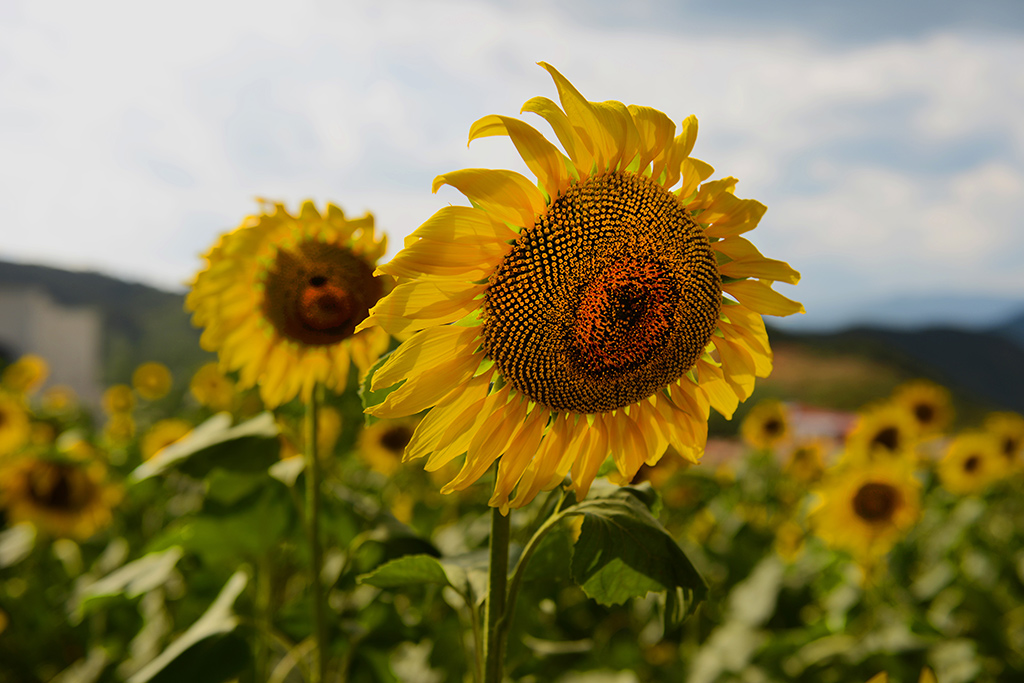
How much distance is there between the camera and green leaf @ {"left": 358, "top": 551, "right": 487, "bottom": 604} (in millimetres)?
1161

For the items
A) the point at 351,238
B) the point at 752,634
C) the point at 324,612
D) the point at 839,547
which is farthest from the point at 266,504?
the point at 839,547

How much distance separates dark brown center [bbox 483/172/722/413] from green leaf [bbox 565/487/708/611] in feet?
0.60

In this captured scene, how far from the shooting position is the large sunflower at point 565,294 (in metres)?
0.97

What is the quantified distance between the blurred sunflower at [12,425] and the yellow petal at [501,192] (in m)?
3.90

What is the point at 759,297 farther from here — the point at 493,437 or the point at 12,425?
the point at 12,425

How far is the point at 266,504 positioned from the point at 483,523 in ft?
2.08

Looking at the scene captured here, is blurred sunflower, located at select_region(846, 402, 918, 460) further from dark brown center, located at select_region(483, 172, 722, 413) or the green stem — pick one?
dark brown center, located at select_region(483, 172, 722, 413)

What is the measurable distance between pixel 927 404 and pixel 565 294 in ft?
18.3

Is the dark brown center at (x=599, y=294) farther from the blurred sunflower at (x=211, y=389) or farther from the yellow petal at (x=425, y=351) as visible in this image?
the blurred sunflower at (x=211, y=389)

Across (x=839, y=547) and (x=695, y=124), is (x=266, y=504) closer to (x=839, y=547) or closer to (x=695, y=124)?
(x=695, y=124)

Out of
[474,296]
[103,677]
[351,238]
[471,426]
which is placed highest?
[351,238]

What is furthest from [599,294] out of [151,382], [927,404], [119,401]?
[119,401]

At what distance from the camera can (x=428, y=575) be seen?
1.19 m

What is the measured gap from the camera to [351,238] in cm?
181
